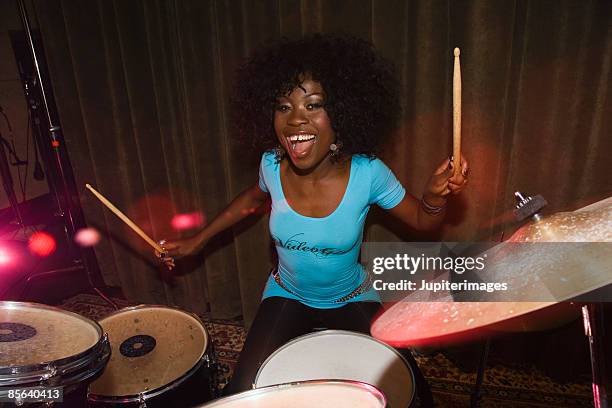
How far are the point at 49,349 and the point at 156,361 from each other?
0.41m

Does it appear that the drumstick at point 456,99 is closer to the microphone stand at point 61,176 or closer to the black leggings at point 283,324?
the black leggings at point 283,324

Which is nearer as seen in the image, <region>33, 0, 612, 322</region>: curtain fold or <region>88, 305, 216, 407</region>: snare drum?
<region>88, 305, 216, 407</region>: snare drum

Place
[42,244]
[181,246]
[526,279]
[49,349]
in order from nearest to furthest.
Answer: [526,279] → [49,349] → [181,246] → [42,244]

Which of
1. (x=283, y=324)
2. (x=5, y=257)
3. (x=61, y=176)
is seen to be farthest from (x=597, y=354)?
(x=5, y=257)

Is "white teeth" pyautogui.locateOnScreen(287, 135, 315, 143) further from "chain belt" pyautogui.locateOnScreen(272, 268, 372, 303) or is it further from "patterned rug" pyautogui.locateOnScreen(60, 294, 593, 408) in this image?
"patterned rug" pyautogui.locateOnScreen(60, 294, 593, 408)

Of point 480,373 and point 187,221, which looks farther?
point 187,221

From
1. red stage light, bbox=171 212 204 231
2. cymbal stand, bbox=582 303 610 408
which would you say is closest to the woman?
cymbal stand, bbox=582 303 610 408

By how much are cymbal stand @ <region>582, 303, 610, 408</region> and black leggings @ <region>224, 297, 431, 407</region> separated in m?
0.72

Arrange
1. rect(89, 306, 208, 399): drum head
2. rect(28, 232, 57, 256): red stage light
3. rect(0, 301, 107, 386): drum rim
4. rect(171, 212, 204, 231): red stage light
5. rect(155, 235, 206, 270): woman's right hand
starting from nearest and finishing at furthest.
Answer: rect(0, 301, 107, 386): drum rim
rect(89, 306, 208, 399): drum head
rect(155, 235, 206, 270): woman's right hand
rect(171, 212, 204, 231): red stage light
rect(28, 232, 57, 256): red stage light

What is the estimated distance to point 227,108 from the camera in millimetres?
2107

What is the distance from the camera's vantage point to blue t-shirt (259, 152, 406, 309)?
150cm

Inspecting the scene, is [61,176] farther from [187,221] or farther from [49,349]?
[49,349]

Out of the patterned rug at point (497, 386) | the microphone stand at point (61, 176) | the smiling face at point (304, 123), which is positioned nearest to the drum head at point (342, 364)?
the smiling face at point (304, 123)

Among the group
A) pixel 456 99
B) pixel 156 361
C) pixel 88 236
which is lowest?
pixel 88 236
